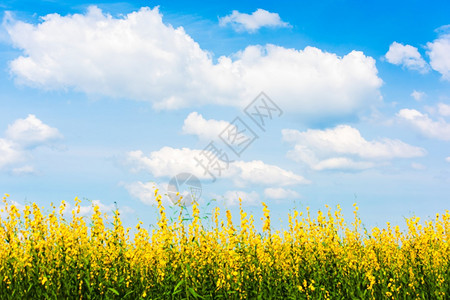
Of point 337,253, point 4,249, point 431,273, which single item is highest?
point 4,249

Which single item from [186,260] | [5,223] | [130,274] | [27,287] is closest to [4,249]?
[5,223]

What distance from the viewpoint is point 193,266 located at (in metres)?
5.92

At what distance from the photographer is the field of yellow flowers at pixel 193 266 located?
564 cm

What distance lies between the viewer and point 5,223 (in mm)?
6414

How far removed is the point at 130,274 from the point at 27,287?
1364 mm

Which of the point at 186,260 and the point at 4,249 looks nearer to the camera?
the point at 186,260

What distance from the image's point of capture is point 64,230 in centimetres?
605

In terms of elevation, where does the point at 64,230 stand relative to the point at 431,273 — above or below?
above

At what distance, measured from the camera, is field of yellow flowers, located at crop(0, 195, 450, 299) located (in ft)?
18.5

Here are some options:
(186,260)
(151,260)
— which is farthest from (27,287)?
(186,260)

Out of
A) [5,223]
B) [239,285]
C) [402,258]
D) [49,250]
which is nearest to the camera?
[239,285]

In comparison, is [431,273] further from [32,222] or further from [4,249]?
[4,249]

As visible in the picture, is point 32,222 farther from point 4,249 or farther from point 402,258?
point 402,258

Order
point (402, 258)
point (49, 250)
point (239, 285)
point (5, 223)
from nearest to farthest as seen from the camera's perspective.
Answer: point (239, 285) → point (49, 250) → point (5, 223) → point (402, 258)
